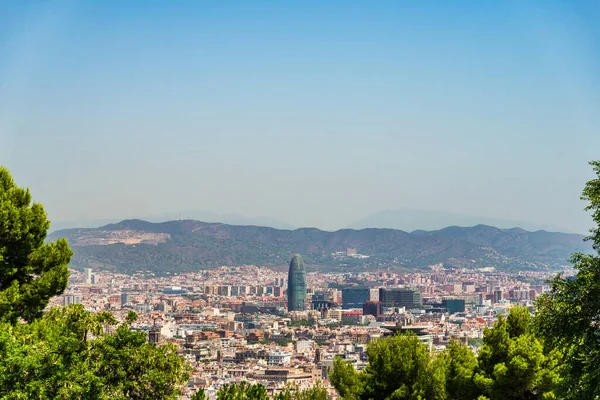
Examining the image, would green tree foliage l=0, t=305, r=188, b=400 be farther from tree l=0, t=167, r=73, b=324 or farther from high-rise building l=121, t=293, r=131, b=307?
high-rise building l=121, t=293, r=131, b=307

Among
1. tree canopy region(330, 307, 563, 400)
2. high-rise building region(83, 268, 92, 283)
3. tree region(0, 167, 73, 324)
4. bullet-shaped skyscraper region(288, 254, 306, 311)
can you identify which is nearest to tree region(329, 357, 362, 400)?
tree canopy region(330, 307, 563, 400)

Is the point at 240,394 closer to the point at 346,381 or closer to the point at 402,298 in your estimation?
the point at 346,381

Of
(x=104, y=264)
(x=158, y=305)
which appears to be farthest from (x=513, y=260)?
(x=158, y=305)

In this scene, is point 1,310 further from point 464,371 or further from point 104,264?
point 104,264

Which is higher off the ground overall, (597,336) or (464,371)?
(597,336)

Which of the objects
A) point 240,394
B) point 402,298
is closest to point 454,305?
point 402,298
